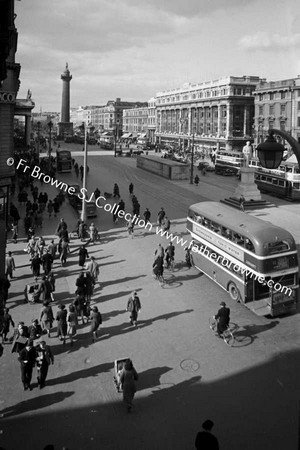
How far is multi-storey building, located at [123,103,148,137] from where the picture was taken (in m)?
146

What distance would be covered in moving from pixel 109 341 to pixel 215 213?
7.96 m

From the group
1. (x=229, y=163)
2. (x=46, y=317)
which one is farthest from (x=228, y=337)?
(x=229, y=163)

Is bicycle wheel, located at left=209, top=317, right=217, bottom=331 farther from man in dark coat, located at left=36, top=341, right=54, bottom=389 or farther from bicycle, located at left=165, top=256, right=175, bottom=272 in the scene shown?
man in dark coat, located at left=36, top=341, right=54, bottom=389

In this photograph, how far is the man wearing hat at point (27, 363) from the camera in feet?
34.5

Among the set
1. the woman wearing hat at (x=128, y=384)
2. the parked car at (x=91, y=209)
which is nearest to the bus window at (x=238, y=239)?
the woman wearing hat at (x=128, y=384)

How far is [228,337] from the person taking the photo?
13.5m

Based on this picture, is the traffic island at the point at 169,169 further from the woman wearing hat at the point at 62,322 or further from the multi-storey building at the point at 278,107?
the woman wearing hat at the point at 62,322

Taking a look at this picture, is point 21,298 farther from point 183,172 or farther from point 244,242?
point 183,172

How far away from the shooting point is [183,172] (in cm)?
5397

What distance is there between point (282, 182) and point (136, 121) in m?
116

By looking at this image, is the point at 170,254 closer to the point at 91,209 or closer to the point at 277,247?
the point at 277,247

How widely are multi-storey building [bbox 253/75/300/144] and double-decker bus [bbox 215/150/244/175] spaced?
11005 millimetres

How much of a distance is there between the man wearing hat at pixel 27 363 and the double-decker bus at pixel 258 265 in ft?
25.2

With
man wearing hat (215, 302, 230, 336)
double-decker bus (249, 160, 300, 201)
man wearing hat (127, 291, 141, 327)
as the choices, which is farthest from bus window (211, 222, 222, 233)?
double-decker bus (249, 160, 300, 201)
